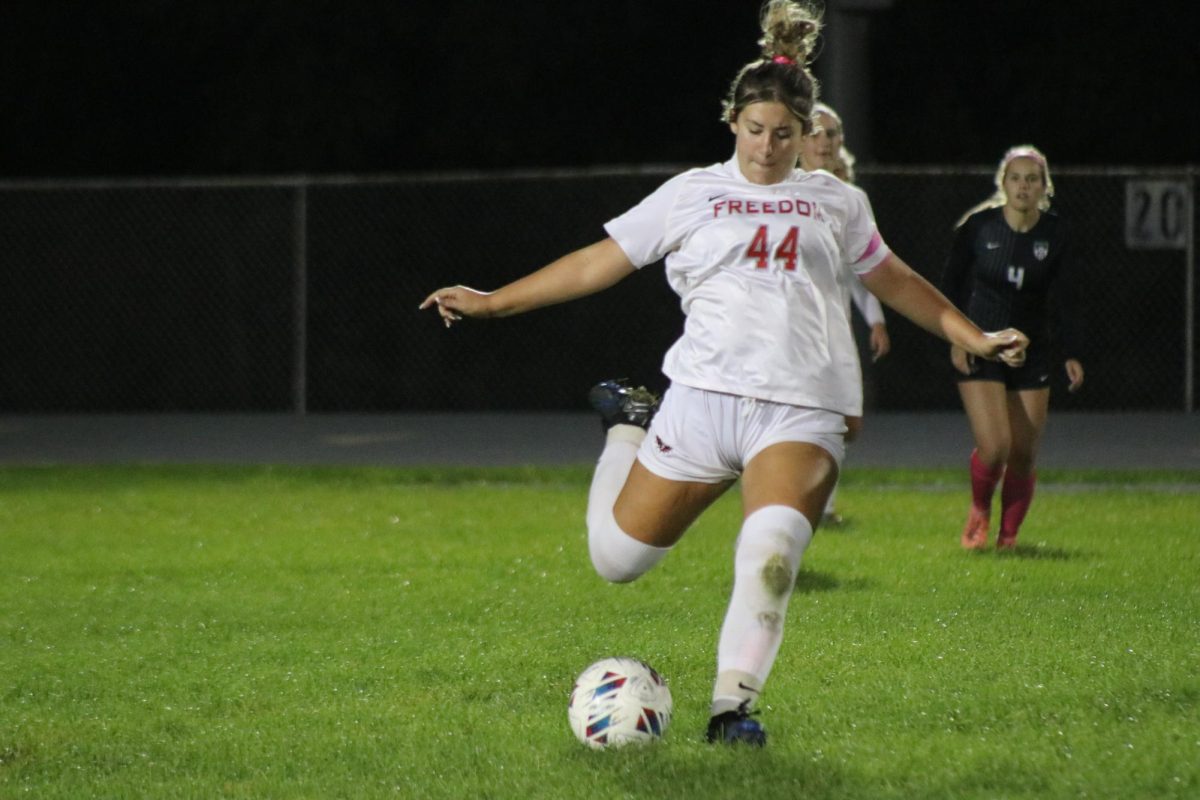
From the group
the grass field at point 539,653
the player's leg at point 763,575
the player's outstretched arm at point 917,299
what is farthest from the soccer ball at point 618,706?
the player's outstretched arm at point 917,299

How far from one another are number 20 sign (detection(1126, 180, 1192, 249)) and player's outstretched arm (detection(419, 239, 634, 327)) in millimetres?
12534

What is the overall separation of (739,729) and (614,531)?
0.75 m

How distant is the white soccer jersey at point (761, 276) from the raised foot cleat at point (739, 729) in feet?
2.94

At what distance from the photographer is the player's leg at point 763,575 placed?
203 inches

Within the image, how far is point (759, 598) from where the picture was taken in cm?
516

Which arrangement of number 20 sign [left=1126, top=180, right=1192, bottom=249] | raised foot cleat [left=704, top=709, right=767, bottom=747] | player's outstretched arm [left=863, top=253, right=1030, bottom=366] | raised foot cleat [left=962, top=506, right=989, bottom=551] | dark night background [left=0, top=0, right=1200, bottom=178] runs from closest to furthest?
raised foot cleat [left=704, top=709, right=767, bottom=747]
player's outstretched arm [left=863, top=253, right=1030, bottom=366]
raised foot cleat [left=962, top=506, right=989, bottom=551]
number 20 sign [left=1126, top=180, right=1192, bottom=249]
dark night background [left=0, top=0, right=1200, bottom=178]

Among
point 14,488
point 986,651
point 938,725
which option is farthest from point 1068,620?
point 14,488

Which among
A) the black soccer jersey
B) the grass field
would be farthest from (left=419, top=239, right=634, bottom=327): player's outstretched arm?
the black soccer jersey

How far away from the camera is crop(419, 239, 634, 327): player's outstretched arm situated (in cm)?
558

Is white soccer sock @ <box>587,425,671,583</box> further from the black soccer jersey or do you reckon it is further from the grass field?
the black soccer jersey

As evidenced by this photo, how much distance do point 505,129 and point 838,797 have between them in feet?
62.8

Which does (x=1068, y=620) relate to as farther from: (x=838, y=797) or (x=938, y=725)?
(x=838, y=797)

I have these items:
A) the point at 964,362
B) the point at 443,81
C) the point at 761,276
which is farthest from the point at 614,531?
the point at 443,81

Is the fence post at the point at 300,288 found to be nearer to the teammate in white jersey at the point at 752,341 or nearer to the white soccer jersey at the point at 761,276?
the teammate in white jersey at the point at 752,341
